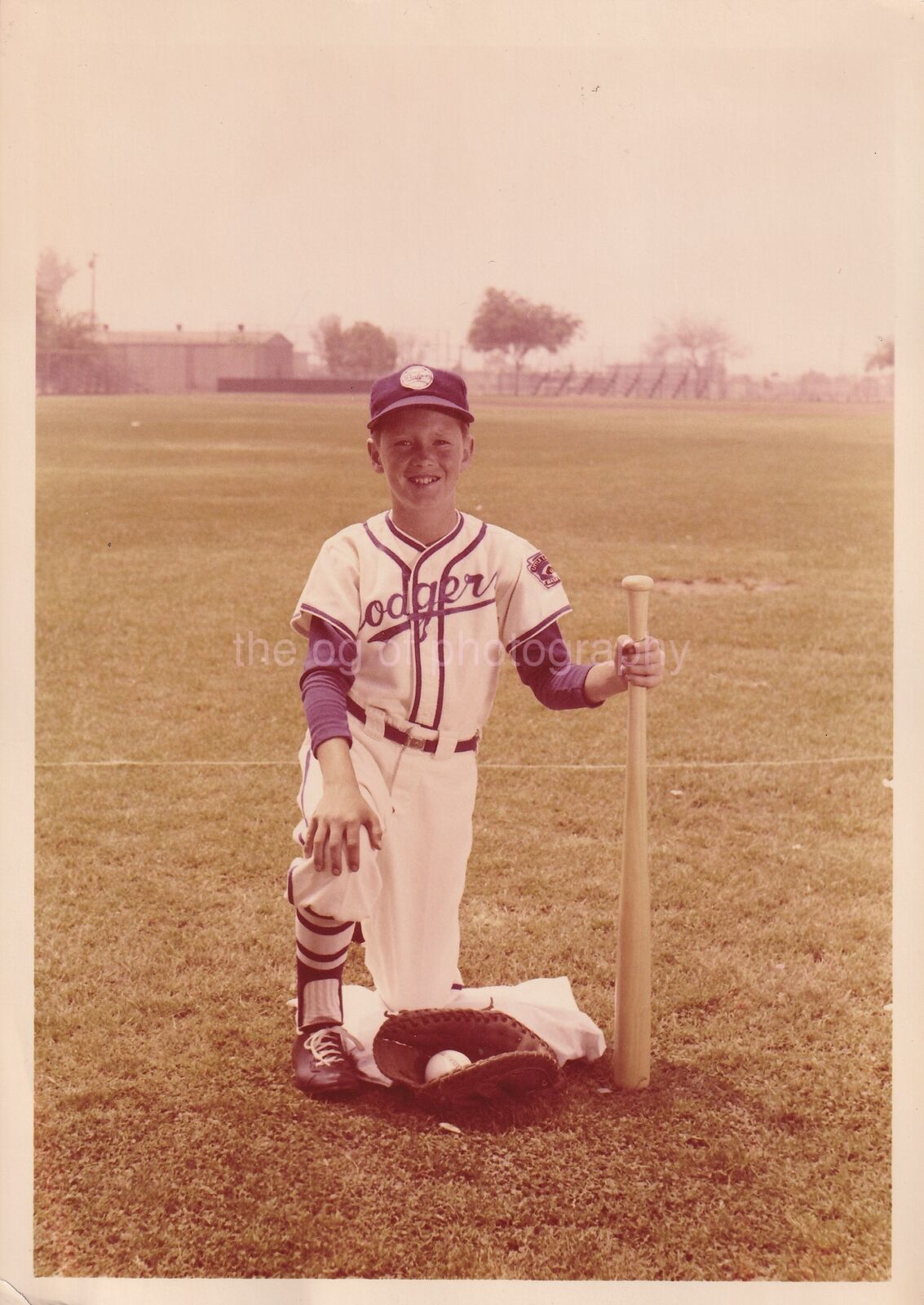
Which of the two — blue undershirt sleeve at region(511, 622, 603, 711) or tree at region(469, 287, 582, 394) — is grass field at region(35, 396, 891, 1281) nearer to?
tree at region(469, 287, 582, 394)

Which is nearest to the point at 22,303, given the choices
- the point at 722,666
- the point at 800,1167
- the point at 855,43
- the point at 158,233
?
the point at 158,233

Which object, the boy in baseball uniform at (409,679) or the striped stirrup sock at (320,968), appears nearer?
the boy in baseball uniform at (409,679)

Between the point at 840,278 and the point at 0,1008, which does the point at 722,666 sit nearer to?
the point at 840,278

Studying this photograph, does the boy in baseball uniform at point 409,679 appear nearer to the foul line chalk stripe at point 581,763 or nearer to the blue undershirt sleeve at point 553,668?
the blue undershirt sleeve at point 553,668

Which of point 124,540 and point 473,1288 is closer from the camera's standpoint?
point 473,1288


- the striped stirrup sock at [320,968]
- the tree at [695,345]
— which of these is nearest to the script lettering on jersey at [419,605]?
the striped stirrup sock at [320,968]

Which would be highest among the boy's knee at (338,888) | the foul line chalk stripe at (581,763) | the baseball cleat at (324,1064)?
the foul line chalk stripe at (581,763)

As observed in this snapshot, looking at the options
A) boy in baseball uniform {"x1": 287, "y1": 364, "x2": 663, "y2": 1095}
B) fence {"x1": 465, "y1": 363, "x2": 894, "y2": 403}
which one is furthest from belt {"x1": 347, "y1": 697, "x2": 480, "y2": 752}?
fence {"x1": 465, "y1": 363, "x2": 894, "y2": 403}

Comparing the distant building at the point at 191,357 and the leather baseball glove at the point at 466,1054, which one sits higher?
the distant building at the point at 191,357
